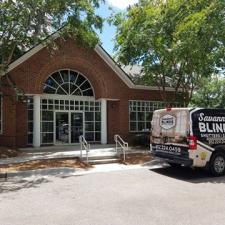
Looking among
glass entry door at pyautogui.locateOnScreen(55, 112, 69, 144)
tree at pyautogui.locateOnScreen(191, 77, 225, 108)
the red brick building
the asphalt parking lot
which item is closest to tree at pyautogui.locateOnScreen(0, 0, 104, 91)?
the red brick building

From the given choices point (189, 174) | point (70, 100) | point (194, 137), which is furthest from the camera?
point (70, 100)

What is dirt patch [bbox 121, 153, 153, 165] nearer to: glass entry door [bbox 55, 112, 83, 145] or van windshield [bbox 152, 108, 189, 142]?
van windshield [bbox 152, 108, 189, 142]

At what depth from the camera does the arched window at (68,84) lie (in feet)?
67.9

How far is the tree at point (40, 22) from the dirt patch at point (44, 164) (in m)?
4.98

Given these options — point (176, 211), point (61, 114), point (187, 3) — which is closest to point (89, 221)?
point (176, 211)

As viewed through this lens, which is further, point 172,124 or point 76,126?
point 76,126

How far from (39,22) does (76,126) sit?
25.2 feet

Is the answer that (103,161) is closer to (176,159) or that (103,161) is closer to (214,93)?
(176,159)

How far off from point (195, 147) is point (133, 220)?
5435mm

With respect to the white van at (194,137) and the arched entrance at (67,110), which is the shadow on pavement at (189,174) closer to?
the white van at (194,137)

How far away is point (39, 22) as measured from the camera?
1633cm

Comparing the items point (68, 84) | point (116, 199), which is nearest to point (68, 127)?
point (68, 84)

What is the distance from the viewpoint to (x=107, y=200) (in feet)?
27.6

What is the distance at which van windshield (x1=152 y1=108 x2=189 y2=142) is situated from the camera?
11.7 metres
